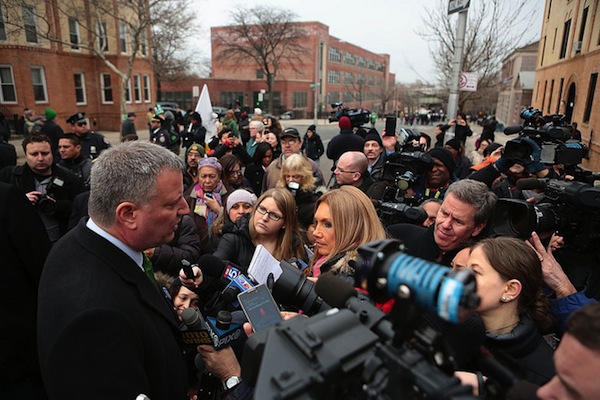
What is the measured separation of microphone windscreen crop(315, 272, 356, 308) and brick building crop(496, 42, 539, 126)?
3428 cm

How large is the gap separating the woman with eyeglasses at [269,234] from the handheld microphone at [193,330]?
1.21 m

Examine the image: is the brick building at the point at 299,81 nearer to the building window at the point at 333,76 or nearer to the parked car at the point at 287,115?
the building window at the point at 333,76

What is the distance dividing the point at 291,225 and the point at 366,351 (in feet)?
7.83

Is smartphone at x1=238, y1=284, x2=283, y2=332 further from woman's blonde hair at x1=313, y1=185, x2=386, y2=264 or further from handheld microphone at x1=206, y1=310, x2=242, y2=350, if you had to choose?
woman's blonde hair at x1=313, y1=185, x2=386, y2=264

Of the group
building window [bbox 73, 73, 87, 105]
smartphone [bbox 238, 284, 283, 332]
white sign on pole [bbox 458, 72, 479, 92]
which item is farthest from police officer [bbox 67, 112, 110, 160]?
building window [bbox 73, 73, 87, 105]

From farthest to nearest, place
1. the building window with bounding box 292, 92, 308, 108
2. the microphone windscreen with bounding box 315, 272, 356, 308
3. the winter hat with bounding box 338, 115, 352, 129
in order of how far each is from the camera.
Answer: the building window with bounding box 292, 92, 308, 108
the winter hat with bounding box 338, 115, 352, 129
the microphone windscreen with bounding box 315, 272, 356, 308

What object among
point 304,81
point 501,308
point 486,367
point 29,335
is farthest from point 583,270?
point 304,81

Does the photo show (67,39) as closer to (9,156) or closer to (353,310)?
(9,156)

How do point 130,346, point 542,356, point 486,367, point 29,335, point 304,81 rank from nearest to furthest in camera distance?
point 486,367, point 130,346, point 542,356, point 29,335, point 304,81

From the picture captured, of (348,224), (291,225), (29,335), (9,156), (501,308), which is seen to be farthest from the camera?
(9,156)

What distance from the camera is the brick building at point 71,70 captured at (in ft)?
67.3

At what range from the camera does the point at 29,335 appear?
2318mm

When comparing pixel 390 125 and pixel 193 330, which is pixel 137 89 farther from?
pixel 193 330

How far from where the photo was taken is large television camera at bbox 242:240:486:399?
802 mm
